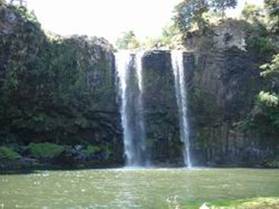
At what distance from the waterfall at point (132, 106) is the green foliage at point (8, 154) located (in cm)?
923

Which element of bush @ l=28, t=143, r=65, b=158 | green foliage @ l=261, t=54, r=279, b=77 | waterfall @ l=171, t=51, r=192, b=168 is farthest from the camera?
waterfall @ l=171, t=51, r=192, b=168

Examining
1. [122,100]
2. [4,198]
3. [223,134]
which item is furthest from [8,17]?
[4,198]

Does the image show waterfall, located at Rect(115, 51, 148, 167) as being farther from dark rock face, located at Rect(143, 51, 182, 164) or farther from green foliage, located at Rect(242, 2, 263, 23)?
green foliage, located at Rect(242, 2, 263, 23)

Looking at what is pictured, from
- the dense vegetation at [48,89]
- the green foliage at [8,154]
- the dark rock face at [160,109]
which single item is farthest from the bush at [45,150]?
the dark rock face at [160,109]

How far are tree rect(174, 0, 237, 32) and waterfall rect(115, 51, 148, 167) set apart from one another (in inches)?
283

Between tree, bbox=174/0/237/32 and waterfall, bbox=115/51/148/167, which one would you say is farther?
tree, bbox=174/0/237/32

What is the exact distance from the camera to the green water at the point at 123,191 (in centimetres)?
2002

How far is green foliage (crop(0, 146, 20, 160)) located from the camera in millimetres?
42656

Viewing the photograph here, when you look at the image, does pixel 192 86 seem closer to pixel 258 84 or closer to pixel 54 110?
pixel 258 84

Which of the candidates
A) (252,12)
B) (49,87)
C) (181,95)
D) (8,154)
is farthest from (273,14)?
(8,154)

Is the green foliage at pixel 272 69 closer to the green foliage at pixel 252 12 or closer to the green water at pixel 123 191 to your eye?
the green foliage at pixel 252 12

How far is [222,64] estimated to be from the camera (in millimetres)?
52531

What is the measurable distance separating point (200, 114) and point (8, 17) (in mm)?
17553

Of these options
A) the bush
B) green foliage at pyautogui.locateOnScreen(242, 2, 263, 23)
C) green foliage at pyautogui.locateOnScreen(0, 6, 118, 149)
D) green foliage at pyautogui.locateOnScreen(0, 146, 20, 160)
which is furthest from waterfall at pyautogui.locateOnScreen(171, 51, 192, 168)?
green foliage at pyautogui.locateOnScreen(0, 146, 20, 160)
